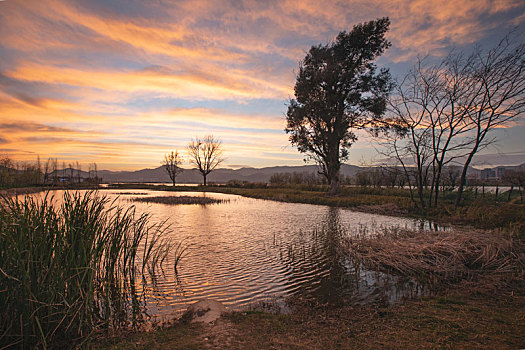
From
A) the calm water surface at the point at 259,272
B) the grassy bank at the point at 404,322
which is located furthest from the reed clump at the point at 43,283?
the calm water surface at the point at 259,272

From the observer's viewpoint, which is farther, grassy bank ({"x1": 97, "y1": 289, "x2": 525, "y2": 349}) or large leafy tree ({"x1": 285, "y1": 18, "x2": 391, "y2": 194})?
large leafy tree ({"x1": 285, "y1": 18, "x2": 391, "y2": 194})

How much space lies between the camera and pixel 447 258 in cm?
744

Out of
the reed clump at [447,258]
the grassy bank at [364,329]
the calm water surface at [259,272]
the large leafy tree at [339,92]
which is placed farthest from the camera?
the large leafy tree at [339,92]

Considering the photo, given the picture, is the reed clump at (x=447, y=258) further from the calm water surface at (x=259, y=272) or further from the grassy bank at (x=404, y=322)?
the calm water surface at (x=259, y=272)

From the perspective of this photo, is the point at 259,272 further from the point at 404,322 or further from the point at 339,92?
the point at 339,92

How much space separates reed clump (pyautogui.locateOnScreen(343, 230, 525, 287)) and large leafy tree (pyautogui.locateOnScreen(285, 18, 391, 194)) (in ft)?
70.0

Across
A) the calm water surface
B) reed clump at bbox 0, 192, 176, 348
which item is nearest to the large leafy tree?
the calm water surface

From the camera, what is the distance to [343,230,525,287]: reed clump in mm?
6994

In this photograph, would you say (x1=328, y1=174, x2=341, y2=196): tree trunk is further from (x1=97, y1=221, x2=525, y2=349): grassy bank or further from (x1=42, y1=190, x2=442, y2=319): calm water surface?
(x1=97, y1=221, x2=525, y2=349): grassy bank

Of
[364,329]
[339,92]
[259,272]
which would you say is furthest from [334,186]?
[364,329]

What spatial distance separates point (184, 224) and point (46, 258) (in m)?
12.0

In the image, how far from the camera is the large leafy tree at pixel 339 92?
2848cm

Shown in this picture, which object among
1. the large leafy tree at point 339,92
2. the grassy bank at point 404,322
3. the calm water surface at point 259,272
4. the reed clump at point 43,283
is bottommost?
the calm water surface at point 259,272

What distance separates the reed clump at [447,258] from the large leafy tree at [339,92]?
21346 millimetres
